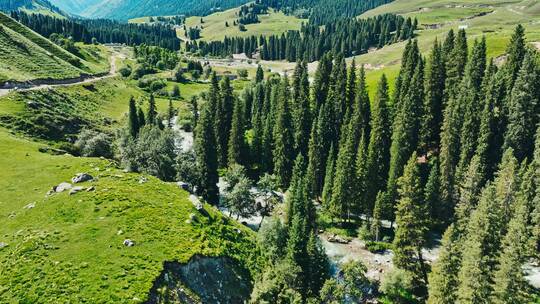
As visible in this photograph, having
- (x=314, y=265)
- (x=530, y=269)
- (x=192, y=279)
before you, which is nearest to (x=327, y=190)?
(x=314, y=265)

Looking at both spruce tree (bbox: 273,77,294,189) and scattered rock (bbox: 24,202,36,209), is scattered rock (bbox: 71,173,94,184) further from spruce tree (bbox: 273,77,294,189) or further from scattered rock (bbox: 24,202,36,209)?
spruce tree (bbox: 273,77,294,189)

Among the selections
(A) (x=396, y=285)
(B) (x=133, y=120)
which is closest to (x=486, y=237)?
(A) (x=396, y=285)

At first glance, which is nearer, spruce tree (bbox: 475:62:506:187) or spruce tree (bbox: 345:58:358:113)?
spruce tree (bbox: 475:62:506:187)

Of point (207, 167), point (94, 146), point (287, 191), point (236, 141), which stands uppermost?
point (94, 146)

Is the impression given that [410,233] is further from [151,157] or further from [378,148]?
[151,157]

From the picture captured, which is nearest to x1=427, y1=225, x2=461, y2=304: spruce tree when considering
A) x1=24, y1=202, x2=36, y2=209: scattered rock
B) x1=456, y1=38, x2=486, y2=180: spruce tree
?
x1=456, y1=38, x2=486, y2=180: spruce tree

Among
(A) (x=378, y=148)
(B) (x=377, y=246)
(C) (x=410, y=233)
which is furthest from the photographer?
(A) (x=378, y=148)

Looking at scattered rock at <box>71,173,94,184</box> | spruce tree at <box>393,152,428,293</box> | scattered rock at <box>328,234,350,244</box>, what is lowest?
scattered rock at <box>328,234,350,244</box>
